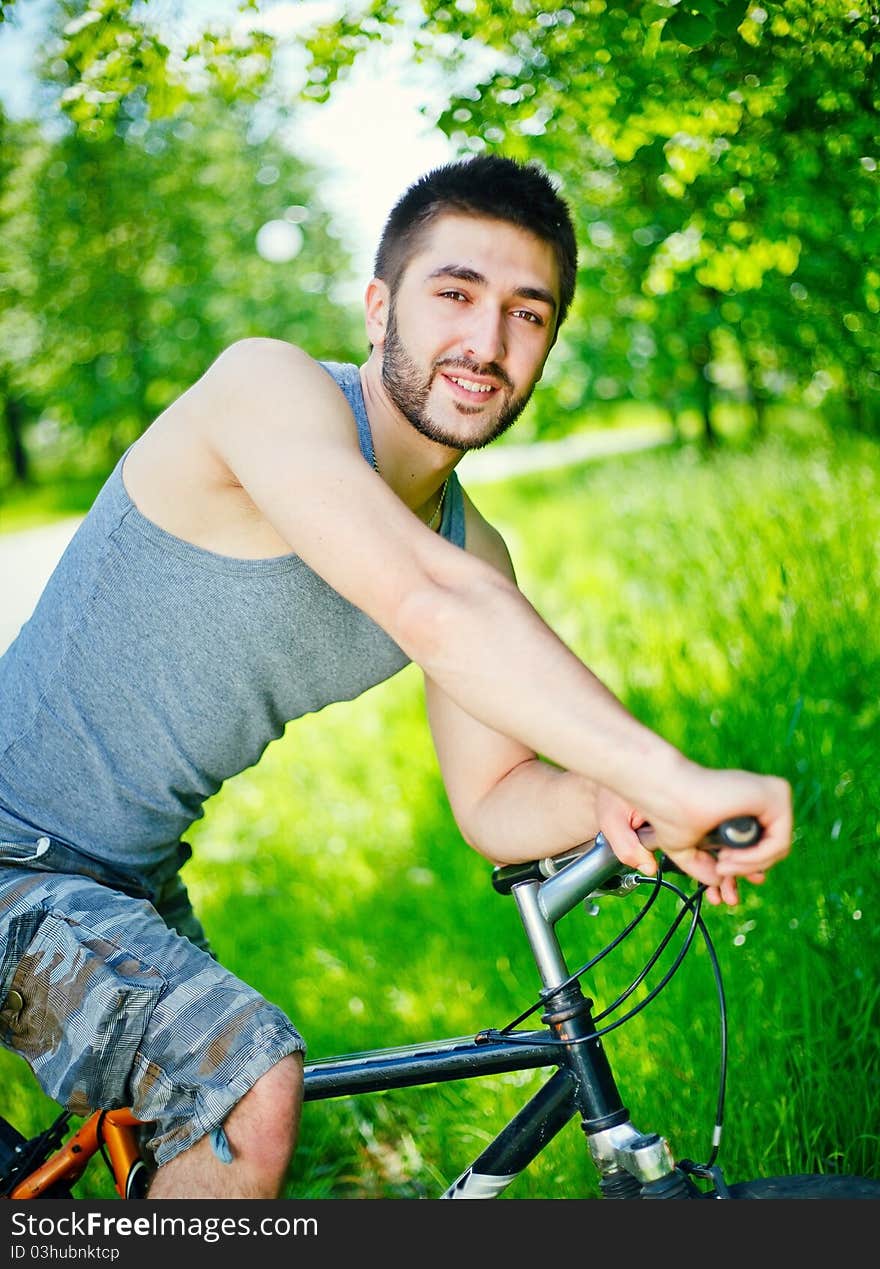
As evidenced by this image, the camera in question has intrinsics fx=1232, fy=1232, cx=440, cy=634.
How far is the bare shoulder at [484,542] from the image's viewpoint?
2.54m

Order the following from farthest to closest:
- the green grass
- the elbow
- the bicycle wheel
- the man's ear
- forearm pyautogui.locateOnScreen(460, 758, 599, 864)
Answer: the green grass, the man's ear, forearm pyautogui.locateOnScreen(460, 758, 599, 864), the bicycle wheel, the elbow

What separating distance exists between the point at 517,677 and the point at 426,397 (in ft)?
3.04

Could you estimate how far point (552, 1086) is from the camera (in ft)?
6.43

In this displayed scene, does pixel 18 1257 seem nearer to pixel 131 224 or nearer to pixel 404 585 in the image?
pixel 404 585

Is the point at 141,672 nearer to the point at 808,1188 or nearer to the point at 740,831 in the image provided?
the point at 740,831

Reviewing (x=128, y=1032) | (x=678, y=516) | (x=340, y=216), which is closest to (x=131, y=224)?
(x=340, y=216)

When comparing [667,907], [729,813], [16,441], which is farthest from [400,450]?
[16,441]

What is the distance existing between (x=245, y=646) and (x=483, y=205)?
95cm

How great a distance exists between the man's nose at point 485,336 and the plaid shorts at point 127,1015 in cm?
115

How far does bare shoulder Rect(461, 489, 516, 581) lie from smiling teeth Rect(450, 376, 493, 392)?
321 mm

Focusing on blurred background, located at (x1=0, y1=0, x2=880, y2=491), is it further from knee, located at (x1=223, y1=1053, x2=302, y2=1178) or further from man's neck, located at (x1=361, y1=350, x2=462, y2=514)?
knee, located at (x1=223, y1=1053, x2=302, y2=1178)

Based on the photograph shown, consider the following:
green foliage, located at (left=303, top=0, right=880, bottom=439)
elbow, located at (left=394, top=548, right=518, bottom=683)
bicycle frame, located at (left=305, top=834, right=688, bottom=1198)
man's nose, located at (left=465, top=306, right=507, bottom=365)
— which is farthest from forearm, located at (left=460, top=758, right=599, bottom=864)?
green foliage, located at (left=303, top=0, right=880, bottom=439)

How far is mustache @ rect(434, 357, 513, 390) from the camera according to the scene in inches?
88.5

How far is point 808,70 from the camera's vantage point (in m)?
2.90
